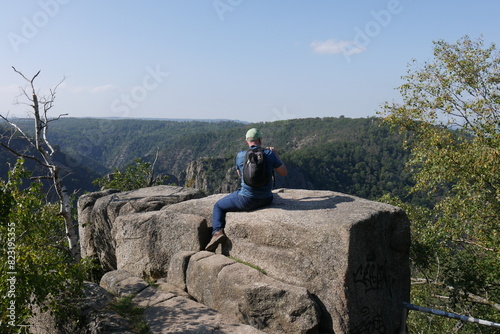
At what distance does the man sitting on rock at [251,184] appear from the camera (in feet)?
24.7

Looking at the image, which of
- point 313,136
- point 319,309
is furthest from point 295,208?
point 313,136

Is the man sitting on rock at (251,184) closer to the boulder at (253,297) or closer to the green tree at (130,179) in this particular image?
the boulder at (253,297)

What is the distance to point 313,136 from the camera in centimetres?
17388

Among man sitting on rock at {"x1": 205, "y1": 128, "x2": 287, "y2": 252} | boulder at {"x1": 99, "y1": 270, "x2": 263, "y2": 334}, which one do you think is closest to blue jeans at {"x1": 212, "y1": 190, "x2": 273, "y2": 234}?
man sitting on rock at {"x1": 205, "y1": 128, "x2": 287, "y2": 252}

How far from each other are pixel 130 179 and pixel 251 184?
43.1ft

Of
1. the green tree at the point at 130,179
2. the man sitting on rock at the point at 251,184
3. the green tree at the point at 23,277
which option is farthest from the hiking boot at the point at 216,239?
the green tree at the point at 130,179

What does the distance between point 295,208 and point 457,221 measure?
8768mm

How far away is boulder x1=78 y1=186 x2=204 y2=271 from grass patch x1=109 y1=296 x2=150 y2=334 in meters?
3.46

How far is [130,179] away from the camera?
19.2 m

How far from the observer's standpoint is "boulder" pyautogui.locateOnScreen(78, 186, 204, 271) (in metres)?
11.0

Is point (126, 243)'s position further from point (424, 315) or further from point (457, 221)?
point (424, 315)

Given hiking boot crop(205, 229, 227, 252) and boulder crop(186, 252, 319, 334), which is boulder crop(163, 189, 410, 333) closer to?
hiking boot crop(205, 229, 227, 252)

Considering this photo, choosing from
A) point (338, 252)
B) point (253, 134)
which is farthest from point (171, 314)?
point (253, 134)

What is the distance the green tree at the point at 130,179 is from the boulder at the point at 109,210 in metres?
5.91
